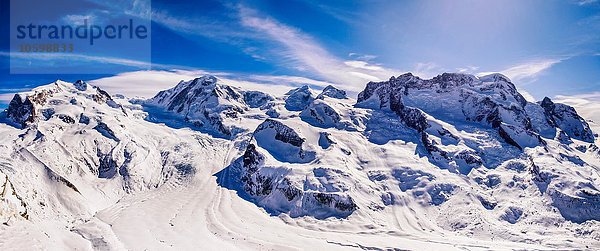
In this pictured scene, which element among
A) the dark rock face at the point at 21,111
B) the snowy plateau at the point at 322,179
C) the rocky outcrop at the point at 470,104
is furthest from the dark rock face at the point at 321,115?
the dark rock face at the point at 21,111

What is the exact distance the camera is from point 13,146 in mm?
87562

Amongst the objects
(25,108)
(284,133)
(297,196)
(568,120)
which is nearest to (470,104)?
(568,120)

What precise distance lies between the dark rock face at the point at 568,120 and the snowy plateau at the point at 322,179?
25.5 inches

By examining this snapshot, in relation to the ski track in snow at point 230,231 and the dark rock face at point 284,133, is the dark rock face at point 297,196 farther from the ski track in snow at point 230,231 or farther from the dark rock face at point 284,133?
the dark rock face at point 284,133

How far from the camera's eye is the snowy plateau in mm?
64625

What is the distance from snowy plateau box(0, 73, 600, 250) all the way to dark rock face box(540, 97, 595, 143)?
2.13 ft

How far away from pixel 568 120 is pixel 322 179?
120109 mm

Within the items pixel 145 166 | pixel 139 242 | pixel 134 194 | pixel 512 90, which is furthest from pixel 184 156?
pixel 512 90

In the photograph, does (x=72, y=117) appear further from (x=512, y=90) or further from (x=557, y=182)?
(x=512, y=90)

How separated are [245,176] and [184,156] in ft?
104

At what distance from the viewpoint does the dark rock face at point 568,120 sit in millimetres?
139750

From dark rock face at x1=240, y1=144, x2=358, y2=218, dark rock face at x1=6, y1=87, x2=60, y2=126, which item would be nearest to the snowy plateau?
dark rock face at x1=240, y1=144, x2=358, y2=218

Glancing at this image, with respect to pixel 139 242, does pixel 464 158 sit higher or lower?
higher

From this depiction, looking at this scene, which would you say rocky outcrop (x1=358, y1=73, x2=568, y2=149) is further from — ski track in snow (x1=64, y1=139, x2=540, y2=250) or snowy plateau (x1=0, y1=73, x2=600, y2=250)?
ski track in snow (x1=64, y1=139, x2=540, y2=250)
